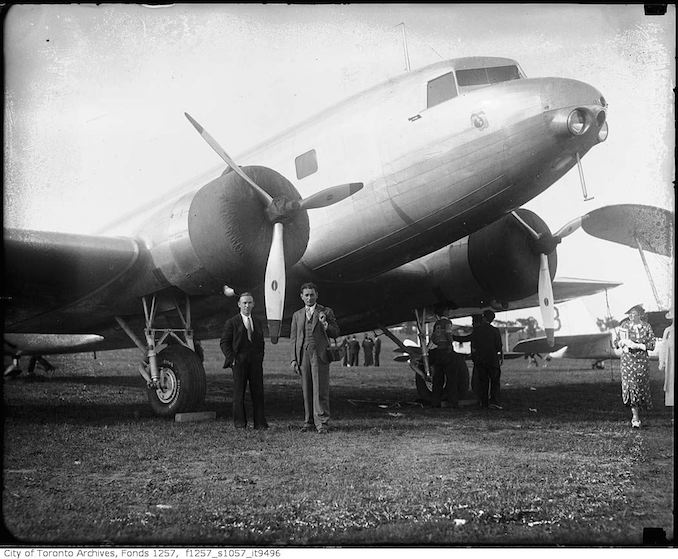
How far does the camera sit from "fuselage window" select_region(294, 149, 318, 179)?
7.83 meters

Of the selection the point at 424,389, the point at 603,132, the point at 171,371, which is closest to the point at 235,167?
the point at 171,371

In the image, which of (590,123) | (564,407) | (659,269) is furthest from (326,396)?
(564,407)

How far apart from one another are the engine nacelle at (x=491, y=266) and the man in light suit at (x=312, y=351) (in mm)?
3289

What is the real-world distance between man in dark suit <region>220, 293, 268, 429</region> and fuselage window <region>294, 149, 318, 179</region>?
72.5 inches

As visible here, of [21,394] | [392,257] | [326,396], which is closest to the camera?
[326,396]

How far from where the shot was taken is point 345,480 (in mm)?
4539

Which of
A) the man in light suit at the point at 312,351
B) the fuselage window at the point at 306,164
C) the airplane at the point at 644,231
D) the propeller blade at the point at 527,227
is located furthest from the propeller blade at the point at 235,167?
the propeller blade at the point at 527,227

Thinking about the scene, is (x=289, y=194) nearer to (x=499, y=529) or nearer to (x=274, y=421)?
(x=274, y=421)

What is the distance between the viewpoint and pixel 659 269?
16.5ft

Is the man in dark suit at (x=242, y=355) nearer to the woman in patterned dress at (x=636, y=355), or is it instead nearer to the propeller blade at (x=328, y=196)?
the propeller blade at (x=328, y=196)

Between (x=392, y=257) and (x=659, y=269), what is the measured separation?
10.9ft

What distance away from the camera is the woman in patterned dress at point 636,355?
261 inches

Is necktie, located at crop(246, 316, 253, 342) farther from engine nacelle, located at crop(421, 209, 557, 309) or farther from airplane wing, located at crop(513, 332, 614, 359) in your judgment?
airplane wing, located at crop(513, 332, 614, 359)

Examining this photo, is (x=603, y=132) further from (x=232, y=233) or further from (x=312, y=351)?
(x=232, y=233)
